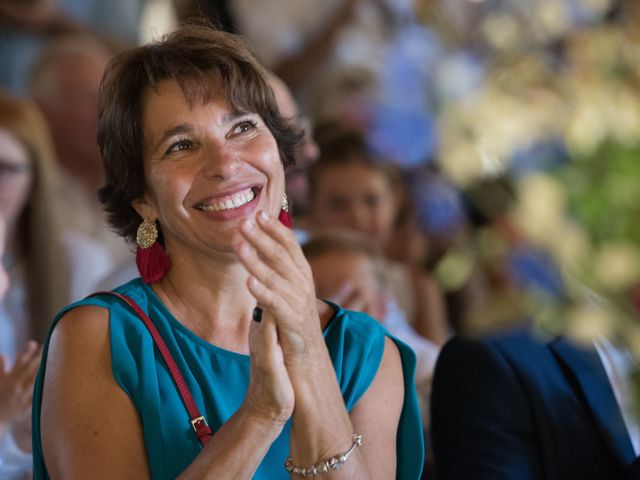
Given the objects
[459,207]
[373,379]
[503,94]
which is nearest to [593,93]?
[503,94]

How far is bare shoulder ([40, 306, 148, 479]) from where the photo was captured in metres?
1.99

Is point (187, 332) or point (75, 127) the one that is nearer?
point (187, 332)

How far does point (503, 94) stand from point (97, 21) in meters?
3.92

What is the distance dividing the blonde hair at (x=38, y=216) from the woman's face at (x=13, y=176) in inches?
0.6

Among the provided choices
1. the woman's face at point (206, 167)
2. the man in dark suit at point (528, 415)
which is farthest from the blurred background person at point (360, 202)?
the woman's face at point (206, 167)

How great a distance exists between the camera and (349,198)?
13.9ft

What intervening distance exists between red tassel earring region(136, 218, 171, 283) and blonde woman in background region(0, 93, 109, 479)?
117cm

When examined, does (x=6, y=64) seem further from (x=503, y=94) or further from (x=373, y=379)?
(x=503, y=94)

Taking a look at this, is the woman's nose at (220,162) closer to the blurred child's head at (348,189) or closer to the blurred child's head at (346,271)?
the blurred child's head at (346,271)

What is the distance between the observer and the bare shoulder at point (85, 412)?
199 centimetres

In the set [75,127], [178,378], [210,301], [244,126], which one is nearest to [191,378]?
[178,378]

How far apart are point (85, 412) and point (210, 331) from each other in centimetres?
34

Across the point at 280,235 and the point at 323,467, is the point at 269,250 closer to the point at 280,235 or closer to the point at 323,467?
the point at 280,235

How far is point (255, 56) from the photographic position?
232 centimetres
